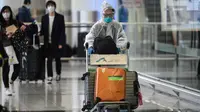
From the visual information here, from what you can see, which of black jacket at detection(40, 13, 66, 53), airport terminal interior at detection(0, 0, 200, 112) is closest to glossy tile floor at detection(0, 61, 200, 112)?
airport terminal interior at detection(0, 0, 200, 112)

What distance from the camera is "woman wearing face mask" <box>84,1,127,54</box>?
408 inches

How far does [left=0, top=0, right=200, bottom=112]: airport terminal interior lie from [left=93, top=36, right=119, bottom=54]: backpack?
1.17 feet

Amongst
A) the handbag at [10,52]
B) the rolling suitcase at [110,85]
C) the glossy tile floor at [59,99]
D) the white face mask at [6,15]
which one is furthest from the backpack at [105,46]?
the white face mask at [6,15]

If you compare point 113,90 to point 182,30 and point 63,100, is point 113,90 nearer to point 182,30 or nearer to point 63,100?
point 63,100

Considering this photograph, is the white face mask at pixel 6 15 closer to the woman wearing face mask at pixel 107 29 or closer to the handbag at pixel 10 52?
the handbag at pixel 10 52

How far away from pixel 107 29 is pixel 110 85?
1668mm

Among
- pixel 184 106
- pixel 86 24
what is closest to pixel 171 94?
pixel 184 106

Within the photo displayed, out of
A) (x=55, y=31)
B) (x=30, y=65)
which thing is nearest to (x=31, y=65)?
(x=30, y=65)

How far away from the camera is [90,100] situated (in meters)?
9.38

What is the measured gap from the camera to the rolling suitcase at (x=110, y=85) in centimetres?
911

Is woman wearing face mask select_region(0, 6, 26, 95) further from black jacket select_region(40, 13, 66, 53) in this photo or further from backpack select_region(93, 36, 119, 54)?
backpack select_region(93, 36, 119, 54)

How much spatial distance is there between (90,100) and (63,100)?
2608 mm

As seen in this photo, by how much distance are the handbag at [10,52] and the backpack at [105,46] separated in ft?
9.98

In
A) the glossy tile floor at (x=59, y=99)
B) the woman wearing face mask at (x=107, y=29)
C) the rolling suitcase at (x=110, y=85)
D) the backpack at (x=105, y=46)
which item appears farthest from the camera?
the glossy tile floor at (x=59, y=99)
